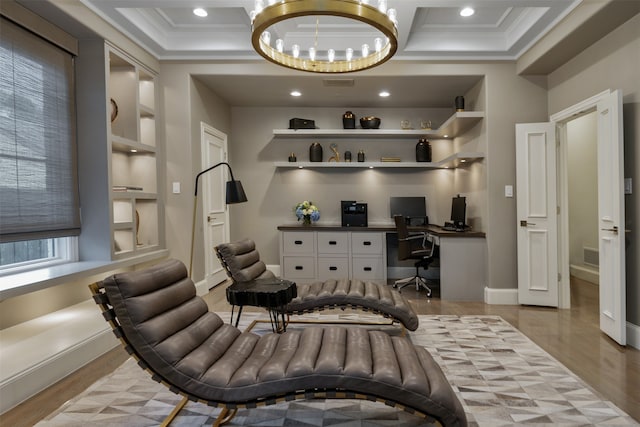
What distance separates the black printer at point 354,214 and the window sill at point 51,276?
113 inches

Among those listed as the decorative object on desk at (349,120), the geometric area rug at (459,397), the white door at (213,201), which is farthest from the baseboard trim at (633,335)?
the white door at (213,201)

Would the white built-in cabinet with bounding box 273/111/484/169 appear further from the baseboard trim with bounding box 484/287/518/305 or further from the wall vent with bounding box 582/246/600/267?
the wall vent with bounding box 582/246/600/267

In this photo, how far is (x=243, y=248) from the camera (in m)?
3.25

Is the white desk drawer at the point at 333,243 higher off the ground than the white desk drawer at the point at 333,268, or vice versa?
the white desk drawer at the point at 333,243

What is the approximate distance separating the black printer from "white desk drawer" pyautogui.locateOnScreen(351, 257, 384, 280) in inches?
23.7

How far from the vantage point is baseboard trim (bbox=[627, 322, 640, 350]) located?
9.24 ft

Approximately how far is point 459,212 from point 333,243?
5.64 ft

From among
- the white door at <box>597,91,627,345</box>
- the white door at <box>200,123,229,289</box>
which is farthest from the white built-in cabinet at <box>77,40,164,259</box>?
the white door at <box>597,91,627,345</box>

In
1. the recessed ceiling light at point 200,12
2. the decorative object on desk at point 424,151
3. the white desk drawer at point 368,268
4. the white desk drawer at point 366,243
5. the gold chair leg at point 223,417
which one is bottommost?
the gold chair leg at point 223,417

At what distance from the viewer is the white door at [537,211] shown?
3.89 metres

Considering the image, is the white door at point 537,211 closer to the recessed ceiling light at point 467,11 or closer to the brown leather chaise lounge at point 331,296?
the recessed ceiling light at point 467,11

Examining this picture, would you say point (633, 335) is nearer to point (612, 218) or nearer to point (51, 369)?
point (612, 218)

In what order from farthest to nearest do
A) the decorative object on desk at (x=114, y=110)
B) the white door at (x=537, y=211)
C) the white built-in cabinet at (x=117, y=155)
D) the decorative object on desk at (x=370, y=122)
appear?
the decorative object on desk at (x=370, y=122) → the white door at (x=537, y=211) → the decorative object on desk at (x=114, y=110) → the white built-in cabinet at (x=117, y=155)

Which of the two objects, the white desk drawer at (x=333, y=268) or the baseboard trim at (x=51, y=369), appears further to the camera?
the white desk drawer at (x=333, y=268)
